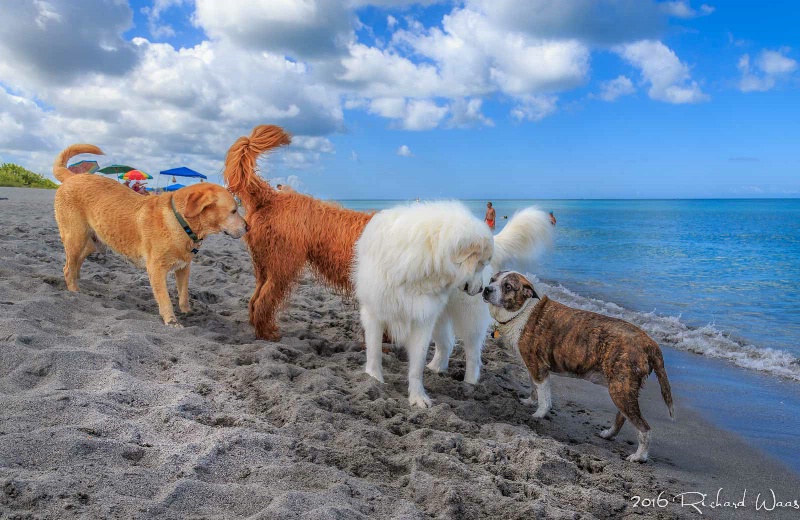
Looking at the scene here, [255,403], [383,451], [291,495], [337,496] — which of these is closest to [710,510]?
[383,451]

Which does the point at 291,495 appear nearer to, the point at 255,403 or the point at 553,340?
the point at 255,403

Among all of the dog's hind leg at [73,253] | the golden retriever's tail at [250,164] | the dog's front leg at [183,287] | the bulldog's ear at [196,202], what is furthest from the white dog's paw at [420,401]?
the dog's hind leg at [73,253]

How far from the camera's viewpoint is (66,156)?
6723 millimetres

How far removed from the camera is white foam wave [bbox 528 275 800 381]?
271 inches

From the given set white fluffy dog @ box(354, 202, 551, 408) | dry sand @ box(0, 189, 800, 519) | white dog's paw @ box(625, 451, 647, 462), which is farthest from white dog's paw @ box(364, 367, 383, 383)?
white dog's paw @ box(625, 451, 647, 462)

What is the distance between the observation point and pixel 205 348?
5051mm

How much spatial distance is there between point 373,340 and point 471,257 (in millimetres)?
1252

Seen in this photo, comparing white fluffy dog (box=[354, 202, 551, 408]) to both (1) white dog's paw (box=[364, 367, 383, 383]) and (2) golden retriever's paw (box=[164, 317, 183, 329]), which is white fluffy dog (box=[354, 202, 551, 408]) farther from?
(2) golden retriever's paw (box=[164, 317, 183, 329])

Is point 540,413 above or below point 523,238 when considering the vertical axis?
below

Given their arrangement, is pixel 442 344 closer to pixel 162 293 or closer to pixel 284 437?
pixel 284 437

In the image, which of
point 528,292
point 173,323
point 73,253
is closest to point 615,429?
point 528,292

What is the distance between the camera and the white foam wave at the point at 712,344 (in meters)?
6.88

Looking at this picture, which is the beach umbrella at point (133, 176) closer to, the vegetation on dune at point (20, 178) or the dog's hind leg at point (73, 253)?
the vegetation on dune at point (20, 178)

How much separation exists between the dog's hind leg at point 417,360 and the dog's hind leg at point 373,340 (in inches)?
12.8
